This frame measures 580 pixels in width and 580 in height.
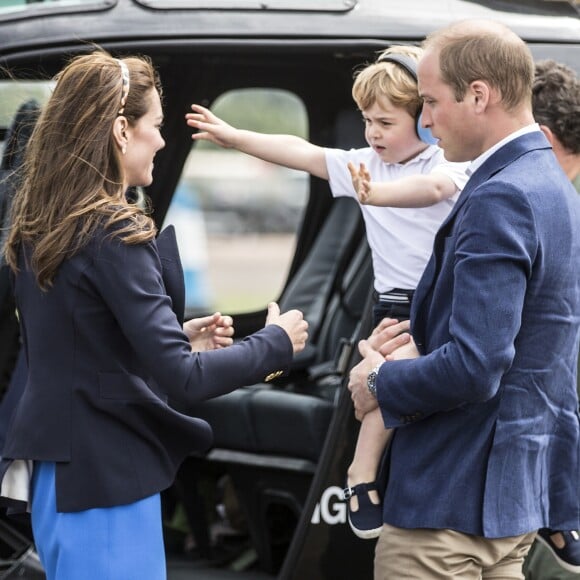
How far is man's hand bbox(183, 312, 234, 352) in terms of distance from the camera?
2.57 m

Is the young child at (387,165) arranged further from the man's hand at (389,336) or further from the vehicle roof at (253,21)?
the vehicle roof at (253,21)

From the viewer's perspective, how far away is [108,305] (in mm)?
2227

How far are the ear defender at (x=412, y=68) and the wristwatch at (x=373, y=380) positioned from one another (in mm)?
645

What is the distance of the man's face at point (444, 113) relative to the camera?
232cm

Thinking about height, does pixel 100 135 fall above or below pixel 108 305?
above

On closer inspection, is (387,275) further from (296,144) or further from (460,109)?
(460,109)

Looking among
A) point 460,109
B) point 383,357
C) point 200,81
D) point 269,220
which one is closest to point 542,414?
point 383,357

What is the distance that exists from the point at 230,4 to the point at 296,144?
0.47m

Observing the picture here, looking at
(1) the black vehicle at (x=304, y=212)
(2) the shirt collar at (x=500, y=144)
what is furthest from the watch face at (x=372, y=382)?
(1) the black vehicle at (x=304, y=212)

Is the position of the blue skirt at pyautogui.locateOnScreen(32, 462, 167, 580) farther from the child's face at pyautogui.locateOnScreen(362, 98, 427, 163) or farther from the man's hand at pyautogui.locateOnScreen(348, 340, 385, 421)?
the child's face at pyautogui.locateOnScreen(362, 98, 427, 163)

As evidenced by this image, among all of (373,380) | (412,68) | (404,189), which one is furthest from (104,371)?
(412,68)

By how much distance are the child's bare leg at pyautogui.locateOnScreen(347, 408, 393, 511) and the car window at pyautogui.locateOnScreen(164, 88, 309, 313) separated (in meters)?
9.52

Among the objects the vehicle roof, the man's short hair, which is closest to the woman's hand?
the man's short hair

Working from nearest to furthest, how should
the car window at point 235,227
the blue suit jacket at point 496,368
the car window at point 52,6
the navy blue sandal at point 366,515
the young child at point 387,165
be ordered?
the blue suit jacket at point 496,368 → the navy blue sandal at point 366,515 → the young child at point 387,165 → the car window at point 52,6 → the car window at point 235,227
